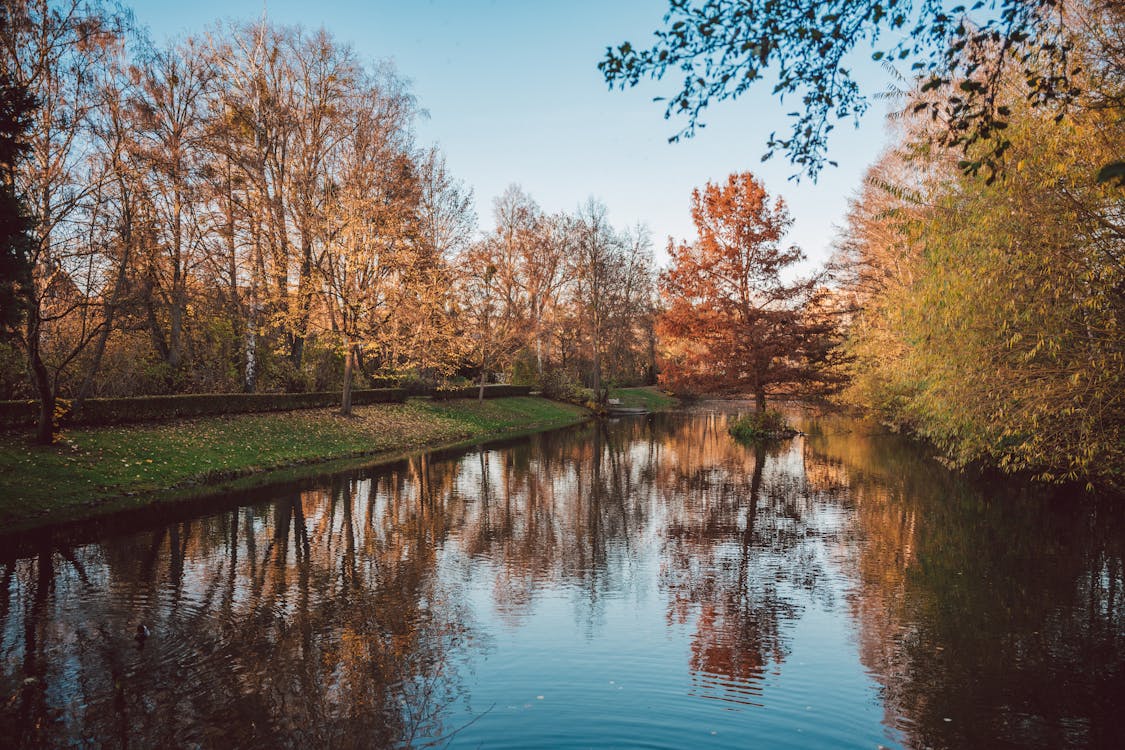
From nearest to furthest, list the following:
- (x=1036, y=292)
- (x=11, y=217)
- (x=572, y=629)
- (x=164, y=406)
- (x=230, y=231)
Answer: (x=572, y=629), (x=1036, y=292), (x=11, y=217), (x=164, y=406), (x=230, y=231)

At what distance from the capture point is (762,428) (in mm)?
34125

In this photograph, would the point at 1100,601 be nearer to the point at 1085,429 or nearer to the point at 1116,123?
the point at 1085,429

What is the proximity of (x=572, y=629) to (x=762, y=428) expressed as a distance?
1078 inches

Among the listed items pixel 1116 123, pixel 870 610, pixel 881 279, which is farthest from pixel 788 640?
pixel 881 279

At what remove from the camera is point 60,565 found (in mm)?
10586

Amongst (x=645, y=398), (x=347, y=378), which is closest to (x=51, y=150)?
(x=347, y=378)

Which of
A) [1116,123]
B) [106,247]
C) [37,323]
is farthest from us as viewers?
[106,247]

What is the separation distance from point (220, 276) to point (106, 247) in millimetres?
12344

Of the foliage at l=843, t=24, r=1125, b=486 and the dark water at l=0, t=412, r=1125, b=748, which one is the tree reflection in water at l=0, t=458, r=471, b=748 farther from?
the foliage at l=843, t=24, r=1125, b=486

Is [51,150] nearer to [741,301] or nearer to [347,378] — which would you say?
[347,378]

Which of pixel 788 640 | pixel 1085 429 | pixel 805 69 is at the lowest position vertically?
pixel 788 640

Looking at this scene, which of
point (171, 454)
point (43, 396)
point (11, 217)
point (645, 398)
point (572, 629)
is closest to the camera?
point (572, 629)

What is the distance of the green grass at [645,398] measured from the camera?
61.6 m

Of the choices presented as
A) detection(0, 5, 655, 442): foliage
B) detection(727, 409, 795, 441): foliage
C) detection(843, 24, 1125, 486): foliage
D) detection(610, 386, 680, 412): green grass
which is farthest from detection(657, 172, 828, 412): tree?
detection(610, 386, 680, 412): green grass
